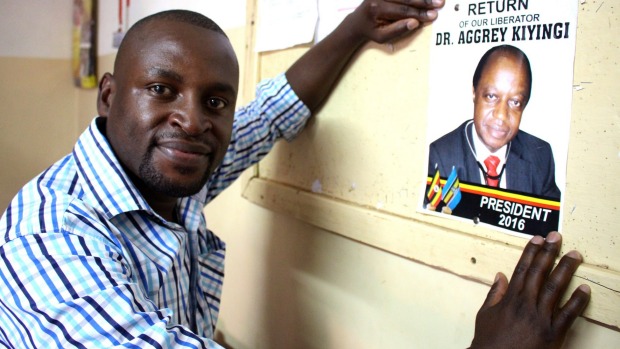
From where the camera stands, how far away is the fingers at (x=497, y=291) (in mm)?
630

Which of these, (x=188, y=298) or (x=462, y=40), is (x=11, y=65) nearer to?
(x=188, y=298)

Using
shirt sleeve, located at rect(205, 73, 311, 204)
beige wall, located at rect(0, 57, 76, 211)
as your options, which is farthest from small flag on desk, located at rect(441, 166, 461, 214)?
beige wall, located at rect(0, 57, 76, 211)

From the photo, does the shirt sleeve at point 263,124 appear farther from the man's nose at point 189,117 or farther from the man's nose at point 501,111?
the man's nose at point 501,111

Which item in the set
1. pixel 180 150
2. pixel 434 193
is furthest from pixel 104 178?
pixel 434 193

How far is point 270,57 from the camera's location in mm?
1084

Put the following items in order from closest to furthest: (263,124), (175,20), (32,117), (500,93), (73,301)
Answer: (73,301)
(500,93)
(175,20)
(263,124)
(32,117)

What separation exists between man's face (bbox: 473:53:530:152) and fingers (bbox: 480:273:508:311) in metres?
0.17

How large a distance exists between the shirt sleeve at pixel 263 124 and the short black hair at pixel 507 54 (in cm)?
37

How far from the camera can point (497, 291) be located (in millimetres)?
636

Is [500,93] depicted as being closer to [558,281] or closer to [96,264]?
[558,281]

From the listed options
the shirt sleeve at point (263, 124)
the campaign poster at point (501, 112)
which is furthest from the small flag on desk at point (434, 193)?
the shirt sleeve at point (263, 124)

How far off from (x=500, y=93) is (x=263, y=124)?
490 millimetres

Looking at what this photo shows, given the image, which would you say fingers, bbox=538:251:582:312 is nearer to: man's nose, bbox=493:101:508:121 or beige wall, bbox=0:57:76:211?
man's nose, bbox=493:101:508:121

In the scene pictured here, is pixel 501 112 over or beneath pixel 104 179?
over
